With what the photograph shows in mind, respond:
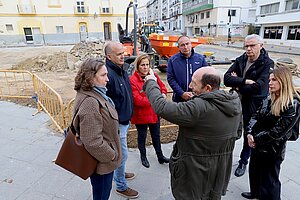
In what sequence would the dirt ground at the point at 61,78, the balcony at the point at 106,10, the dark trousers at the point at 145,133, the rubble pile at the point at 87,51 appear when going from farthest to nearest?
the balcony at the point at 106,10, the rubble pile at the point at 87,51, the dirt ground at the point at 61,78, the dark trousers at the point at 145,133

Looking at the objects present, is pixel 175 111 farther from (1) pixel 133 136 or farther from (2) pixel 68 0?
(2) pixel 68 0

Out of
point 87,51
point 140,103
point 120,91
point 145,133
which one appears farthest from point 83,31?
point 120,91

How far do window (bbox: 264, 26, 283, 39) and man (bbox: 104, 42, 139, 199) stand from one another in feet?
106

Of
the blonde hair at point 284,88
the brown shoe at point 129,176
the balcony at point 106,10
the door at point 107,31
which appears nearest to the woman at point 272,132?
the blonde hair at point 284,88

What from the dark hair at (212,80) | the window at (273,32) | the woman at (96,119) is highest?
the window at (273,32)

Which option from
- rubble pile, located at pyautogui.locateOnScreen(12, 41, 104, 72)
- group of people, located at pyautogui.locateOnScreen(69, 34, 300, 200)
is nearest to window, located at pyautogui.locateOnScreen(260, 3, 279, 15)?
rubble pile, located at pyautogui.locateOnScreen(12, 41, 104, 72)

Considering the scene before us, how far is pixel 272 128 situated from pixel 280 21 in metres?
31.1

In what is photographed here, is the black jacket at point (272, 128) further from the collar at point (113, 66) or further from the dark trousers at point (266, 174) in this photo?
the collar at point (113, 66)

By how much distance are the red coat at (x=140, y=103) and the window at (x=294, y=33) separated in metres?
29.1

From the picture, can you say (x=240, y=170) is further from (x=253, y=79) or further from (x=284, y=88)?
(x=284, y=88)

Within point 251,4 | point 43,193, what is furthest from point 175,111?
point 251,4

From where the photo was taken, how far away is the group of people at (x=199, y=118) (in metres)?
1.57

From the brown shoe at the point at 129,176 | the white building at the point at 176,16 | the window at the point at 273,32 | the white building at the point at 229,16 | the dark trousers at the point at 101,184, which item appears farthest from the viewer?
the white building at the point at 176,16

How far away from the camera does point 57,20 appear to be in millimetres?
29656
